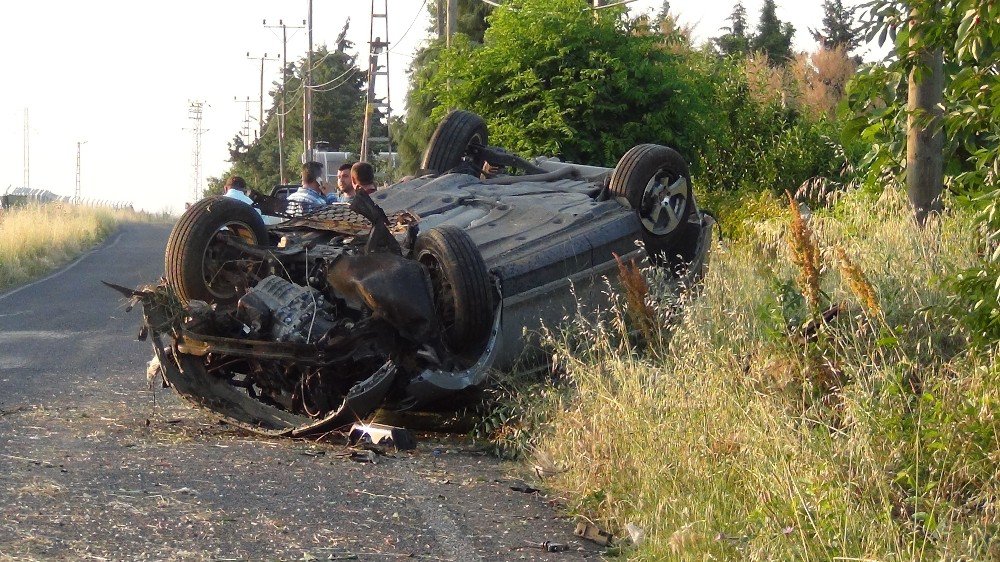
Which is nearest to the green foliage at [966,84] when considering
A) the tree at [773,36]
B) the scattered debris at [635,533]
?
the scattered debris at [635,533]

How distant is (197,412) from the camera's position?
8.96 m

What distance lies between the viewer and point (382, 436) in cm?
761

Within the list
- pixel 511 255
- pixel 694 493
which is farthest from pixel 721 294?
pixel 694 493

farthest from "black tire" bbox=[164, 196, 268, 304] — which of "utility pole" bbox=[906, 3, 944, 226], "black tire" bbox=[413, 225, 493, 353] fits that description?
"utility pole" bbox=[906, 3, 944, 226]

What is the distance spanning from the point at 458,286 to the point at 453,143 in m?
3.28

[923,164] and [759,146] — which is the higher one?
[759,146]

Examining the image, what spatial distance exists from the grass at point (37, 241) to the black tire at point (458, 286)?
1350 centimetres

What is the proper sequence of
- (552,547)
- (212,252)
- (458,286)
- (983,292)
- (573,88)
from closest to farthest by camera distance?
(983,292), (552,547), (458,286), (212,252), (573,88)

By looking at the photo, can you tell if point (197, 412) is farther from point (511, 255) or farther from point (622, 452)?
point (622, 452)

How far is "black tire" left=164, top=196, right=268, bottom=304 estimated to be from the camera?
8.57 meters

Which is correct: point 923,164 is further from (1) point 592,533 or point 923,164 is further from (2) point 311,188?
(2) point 311,188

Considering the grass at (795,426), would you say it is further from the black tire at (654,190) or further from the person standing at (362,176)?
the person standing at (362,176)

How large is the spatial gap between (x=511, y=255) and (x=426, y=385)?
1.17m

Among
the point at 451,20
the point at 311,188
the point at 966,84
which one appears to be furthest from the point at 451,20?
the point at 966,84
